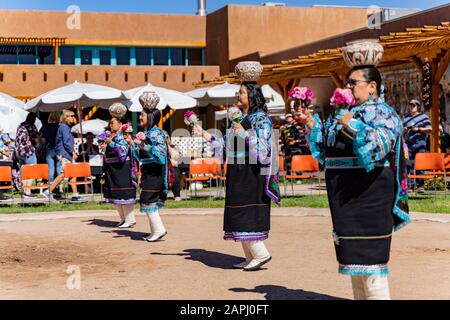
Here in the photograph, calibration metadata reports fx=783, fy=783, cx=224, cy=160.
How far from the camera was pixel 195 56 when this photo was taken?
114 ft

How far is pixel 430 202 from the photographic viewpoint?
13.3 metres

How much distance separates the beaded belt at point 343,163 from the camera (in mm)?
4973

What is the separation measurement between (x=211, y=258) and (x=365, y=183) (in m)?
3.47

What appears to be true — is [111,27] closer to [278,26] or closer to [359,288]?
[278,26]

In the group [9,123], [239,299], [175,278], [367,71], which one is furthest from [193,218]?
[9,123]

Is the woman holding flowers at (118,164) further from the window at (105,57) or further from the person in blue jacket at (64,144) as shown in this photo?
the window at (105,57)

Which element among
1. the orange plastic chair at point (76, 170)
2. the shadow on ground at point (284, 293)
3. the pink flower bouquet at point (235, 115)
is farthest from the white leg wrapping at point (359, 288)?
the orange plastic chair at point (76, 170)

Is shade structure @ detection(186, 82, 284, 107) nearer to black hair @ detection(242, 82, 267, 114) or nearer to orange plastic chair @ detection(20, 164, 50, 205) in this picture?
orange plastic chair @ detection(20, 164, 50, 205)

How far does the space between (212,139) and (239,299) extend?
2.10 m

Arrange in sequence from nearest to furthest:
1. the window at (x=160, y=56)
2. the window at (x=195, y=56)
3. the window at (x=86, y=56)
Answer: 1. the window at (x=86, y=56)
2. the window at (x=160, y=56)
3. the window at (x=195, y=56)

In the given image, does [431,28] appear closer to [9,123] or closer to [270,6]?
[9,123]

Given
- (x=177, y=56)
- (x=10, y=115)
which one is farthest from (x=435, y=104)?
(x=177, y=56)

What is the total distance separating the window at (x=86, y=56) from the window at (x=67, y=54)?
382mm
